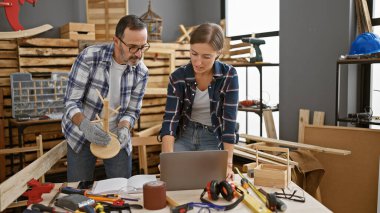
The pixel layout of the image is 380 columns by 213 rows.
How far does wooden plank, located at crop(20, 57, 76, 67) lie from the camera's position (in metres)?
4.28

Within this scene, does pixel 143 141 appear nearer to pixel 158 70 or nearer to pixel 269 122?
pixel 269 122

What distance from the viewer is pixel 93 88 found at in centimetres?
222

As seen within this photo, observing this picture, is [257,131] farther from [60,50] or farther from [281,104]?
[60,50]

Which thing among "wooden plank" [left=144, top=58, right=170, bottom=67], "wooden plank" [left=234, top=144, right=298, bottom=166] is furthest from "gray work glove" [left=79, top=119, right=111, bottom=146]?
"wooden plank" [left=144, top=58, right=170, bottom=67]

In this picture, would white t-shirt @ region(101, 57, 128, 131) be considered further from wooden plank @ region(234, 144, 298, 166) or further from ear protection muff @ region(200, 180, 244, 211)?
wooden plank @ region(234, 144, 298, 166)

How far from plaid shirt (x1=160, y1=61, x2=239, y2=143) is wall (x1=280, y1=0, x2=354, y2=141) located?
5.41ft

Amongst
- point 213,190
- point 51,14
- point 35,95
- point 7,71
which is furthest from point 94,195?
point 51,14

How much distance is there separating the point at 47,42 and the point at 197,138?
294cm

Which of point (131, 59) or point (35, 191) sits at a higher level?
point (131, 59)

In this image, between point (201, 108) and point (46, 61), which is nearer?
point (201, 108)

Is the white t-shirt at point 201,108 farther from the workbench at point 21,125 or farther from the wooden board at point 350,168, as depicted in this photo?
the workbench at point 21,125

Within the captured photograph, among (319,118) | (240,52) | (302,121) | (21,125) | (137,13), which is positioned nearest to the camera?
(319,118)

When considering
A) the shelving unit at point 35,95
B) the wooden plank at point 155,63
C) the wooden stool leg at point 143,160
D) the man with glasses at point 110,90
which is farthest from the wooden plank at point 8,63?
the man with glasses at point 110,90

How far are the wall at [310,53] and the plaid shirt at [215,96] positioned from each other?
5.41 feet
